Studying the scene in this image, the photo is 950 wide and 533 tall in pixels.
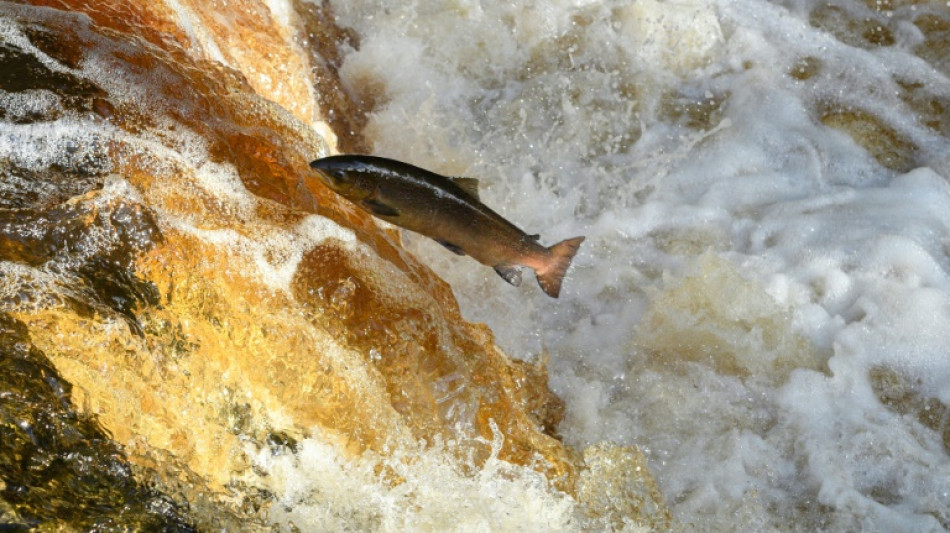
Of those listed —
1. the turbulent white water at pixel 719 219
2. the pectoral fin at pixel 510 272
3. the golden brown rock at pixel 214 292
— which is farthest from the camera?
the turbulent white water at pixel 719 219

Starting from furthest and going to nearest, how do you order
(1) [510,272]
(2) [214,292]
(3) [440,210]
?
1. (1) [510,272]
2. (3) [440,210]
3. (2) [214,292]

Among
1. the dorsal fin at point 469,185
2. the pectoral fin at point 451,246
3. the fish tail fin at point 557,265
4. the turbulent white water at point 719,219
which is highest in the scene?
the dorsal fin at point 469,185

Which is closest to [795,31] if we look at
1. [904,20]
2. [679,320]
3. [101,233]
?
[904,20]

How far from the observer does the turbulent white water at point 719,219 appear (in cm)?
283

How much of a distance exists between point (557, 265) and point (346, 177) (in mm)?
685

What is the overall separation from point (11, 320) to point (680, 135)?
9.59 ft

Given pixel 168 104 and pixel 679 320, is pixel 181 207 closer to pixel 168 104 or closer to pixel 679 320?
pixel 168 104

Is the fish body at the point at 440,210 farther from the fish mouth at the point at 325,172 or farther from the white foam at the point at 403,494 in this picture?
the white foam at the point at 403,494

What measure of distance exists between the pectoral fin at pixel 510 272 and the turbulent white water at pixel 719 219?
61 centimetres

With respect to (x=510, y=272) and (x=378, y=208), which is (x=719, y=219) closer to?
(x=510, y=272)

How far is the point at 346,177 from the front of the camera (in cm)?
211

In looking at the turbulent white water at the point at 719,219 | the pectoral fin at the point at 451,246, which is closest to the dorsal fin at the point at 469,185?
the pectoral fin at the point at 451,246

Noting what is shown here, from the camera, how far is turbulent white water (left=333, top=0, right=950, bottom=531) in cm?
283

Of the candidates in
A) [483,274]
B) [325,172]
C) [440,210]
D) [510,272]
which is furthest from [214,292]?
[483,274]
